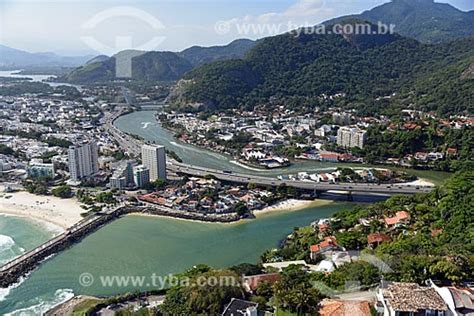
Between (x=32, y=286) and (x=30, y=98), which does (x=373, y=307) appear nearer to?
(x=32, y=286)

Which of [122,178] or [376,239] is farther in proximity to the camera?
[122,178]

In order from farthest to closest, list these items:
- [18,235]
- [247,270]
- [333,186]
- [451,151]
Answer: [451,151], [333,186], [18,235], [247,270]

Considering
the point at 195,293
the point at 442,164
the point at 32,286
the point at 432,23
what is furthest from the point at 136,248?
the point at 432,23

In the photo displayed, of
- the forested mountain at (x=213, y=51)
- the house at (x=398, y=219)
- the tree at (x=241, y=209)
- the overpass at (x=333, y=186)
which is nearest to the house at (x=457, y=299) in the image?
the house at (x=398, y=219)

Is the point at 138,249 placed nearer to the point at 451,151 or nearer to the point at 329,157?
the point at 329,157

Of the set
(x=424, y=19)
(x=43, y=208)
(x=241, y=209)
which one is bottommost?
(x=43, y=208)

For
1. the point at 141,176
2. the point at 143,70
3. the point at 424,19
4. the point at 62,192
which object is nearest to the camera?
the point at 62,192

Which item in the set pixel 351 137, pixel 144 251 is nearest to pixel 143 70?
pixel 351 137

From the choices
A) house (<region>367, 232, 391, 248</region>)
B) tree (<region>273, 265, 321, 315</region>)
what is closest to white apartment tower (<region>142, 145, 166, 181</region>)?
house (<region>367, 232, 391, 248</region>)
